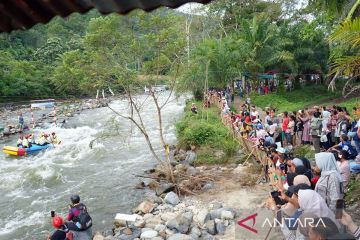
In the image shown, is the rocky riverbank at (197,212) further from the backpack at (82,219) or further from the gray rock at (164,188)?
the backpack at (82,219)

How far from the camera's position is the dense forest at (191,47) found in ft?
41.1

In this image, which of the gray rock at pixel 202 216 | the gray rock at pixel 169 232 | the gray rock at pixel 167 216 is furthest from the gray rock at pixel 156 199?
the gray rock at pixel 169 232

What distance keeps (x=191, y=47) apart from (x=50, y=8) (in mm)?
22304

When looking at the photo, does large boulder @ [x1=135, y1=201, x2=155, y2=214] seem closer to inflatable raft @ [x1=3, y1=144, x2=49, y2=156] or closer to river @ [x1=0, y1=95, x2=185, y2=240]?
river @ [x1=0, y1=95, x2=185, y2=240]

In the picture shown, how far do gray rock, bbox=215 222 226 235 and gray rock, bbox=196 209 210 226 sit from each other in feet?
1.77

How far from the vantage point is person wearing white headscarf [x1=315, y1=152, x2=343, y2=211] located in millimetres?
5179

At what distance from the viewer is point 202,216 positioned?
9055 mm

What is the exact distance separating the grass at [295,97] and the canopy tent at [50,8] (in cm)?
2090

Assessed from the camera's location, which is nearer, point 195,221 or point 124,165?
point 195,221

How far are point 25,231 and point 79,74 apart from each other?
5498 mm

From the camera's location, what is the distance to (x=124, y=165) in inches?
654

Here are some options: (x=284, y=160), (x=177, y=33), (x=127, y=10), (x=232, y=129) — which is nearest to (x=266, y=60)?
(x=232, y=129)

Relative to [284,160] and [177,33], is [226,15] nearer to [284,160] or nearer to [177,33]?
[177,33]

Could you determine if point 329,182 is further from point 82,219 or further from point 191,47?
point 191,47
